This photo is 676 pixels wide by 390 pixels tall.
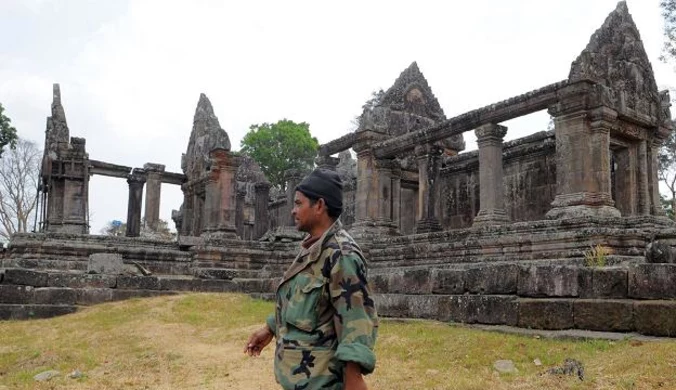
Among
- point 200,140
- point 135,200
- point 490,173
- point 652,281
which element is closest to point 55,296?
point 490,173

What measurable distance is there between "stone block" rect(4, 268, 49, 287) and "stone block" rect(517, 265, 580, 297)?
928 centimetres

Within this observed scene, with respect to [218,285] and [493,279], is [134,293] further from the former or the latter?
[493,279]

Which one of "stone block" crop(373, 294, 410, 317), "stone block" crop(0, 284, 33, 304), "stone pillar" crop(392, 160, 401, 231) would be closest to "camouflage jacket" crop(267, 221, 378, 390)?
"stone block" crop(373, 294, 410, 317)

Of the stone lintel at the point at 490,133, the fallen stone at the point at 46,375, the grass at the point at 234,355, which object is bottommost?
the fallen stone at the point at 46,375

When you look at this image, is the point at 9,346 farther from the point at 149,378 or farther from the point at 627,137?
the point at 627,137

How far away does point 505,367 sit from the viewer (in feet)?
19.6

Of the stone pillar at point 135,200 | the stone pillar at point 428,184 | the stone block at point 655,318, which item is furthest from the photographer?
the stone pillar at point 135,200

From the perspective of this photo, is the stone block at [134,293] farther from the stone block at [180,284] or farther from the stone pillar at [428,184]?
the stone pillar at [428,184]

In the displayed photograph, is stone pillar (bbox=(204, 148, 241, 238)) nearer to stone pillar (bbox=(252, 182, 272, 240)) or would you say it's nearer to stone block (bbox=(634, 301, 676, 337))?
stone pillar (bbox=(252, 182, 272, 240))

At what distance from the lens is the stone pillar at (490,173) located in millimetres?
13445

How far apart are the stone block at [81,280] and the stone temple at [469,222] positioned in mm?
28

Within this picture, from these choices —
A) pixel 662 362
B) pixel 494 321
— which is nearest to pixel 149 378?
pixel 494 321

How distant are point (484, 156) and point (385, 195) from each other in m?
3.83

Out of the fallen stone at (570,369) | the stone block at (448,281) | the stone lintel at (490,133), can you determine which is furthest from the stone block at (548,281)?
the stone lintel at (490,133)
